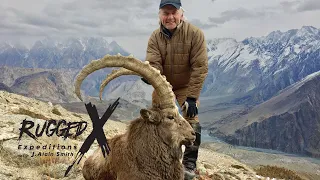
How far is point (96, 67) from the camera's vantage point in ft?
22.2

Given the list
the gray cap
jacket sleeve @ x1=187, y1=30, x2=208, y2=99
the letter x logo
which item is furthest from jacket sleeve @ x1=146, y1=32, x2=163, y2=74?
the letter x logo

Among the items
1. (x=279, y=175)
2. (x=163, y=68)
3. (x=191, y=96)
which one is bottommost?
(x=279, y=175)

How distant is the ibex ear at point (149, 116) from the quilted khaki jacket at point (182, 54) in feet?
5.19

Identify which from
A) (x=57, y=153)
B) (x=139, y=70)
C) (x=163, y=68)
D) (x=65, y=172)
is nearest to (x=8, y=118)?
(x=57, y=153)

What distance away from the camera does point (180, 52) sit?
344 inches

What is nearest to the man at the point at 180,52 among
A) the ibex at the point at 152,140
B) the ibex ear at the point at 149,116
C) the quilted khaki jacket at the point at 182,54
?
the quilted khaki jacket at the point at 182,54

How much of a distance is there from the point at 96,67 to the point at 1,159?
5.57 m

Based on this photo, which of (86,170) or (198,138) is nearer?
(86,170)

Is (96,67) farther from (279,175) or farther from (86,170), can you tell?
(279,175)

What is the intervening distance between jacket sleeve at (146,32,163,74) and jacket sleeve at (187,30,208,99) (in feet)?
2.88

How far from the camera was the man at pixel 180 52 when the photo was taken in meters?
8.52

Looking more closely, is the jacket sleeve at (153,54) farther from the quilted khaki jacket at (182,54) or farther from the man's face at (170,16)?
the man's face at (170,16)

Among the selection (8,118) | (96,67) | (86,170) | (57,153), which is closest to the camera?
(96,67)

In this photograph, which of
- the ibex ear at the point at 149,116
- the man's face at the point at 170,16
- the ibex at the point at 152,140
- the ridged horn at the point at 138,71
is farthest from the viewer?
the man's face at the point at 170,16
